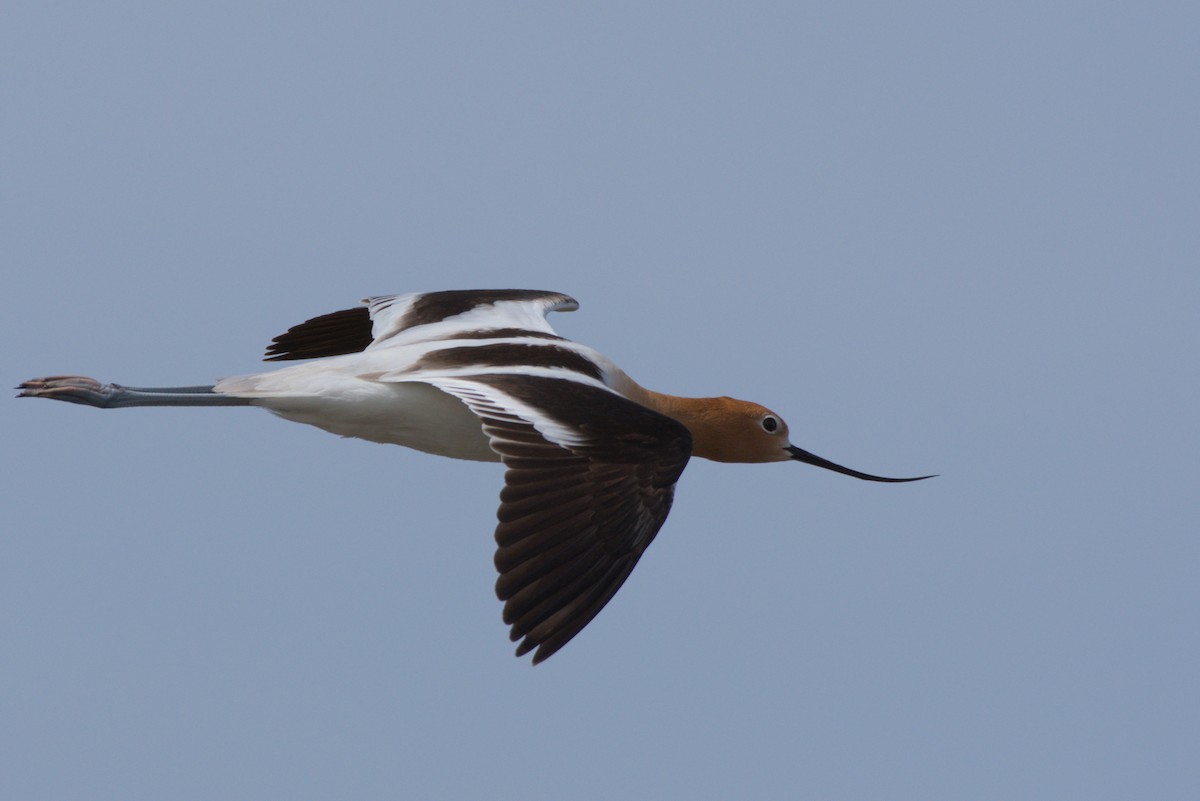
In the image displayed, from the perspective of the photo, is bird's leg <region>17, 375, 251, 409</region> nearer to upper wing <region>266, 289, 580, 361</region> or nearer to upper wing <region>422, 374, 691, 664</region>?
upper wing <region>266, 289, 580, 361</region>

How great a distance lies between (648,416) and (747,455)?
178 cm

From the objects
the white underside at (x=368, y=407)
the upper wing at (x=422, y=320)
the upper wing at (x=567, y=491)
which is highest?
the upper wing at (x=422, y=320)

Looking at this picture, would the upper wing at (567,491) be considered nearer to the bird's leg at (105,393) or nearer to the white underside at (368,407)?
the white underside at (368,407)

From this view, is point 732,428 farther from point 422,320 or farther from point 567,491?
point 567,491

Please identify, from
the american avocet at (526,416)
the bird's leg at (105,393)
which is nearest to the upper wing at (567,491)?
the american avocet at (526,416)

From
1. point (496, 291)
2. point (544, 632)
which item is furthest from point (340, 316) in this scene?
point (544, 632)

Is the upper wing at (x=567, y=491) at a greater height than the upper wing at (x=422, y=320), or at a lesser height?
lesser

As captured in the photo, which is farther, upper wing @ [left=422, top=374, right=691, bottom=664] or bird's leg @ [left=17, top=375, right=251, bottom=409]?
bird's leg @ [left=17, top=375, right=251, bottom=409]

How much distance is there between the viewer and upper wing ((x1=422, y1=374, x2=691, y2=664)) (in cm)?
607

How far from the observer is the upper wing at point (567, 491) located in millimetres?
6070

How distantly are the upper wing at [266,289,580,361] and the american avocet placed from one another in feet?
0.04

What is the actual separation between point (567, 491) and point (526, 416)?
0.39 meters

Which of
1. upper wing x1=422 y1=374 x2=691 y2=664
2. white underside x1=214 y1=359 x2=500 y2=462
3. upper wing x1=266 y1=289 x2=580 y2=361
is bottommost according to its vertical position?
upper wing x1=422 y1=374 x2=691 y2=664

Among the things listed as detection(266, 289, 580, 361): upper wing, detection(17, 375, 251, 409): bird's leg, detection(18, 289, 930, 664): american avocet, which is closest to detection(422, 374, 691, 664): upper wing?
detection(18, 289, 930, 664): american avocet
